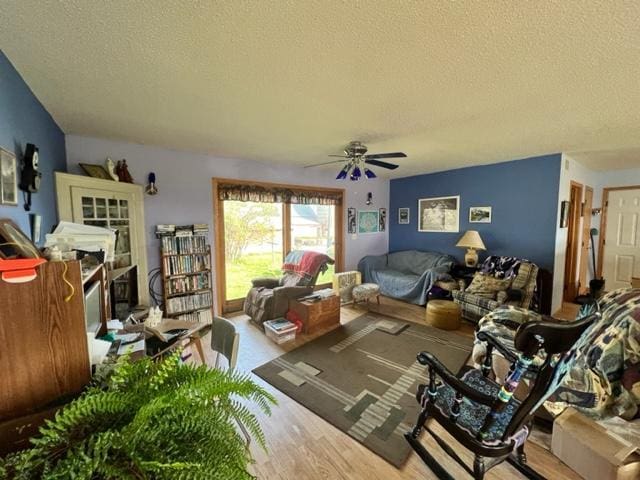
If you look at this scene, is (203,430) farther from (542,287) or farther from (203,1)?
(542,287)

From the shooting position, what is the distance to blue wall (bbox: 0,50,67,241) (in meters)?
1.41

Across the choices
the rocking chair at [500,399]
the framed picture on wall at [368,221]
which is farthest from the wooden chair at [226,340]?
the framed picture on wall at [368,221]

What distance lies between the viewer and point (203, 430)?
2.54 ft

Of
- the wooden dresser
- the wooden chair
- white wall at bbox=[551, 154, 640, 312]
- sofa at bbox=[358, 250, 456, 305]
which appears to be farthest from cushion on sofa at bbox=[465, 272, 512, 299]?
the wooden dresser

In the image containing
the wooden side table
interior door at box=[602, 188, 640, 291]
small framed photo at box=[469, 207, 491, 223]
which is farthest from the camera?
interior door at box=[602, 188, 640, 291]

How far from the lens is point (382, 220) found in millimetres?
5766

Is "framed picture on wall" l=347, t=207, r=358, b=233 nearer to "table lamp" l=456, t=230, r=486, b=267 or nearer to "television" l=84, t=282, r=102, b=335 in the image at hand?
"table lamp" l=456, t=230, r=486, b=267

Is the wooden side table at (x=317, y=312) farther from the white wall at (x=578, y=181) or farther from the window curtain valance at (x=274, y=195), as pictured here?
the white wall at (x=578, y=181)

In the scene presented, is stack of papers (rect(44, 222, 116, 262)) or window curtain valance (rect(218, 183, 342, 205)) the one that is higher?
window curtain valance (rect(218, 183, 342, 205))

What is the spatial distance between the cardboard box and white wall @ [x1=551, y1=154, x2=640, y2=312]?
2.75m

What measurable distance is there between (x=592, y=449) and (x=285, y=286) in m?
3.05

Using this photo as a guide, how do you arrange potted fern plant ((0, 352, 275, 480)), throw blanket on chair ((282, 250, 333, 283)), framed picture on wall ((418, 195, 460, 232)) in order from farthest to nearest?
framed picture on wall ((418, 195, 460, 232)), throw blanket on chair ((282, 250, 333, 283)), potted fern plant ((0, 352, 275, 480))

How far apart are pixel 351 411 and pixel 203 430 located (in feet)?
5.11

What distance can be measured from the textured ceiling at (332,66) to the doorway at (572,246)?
168cm
